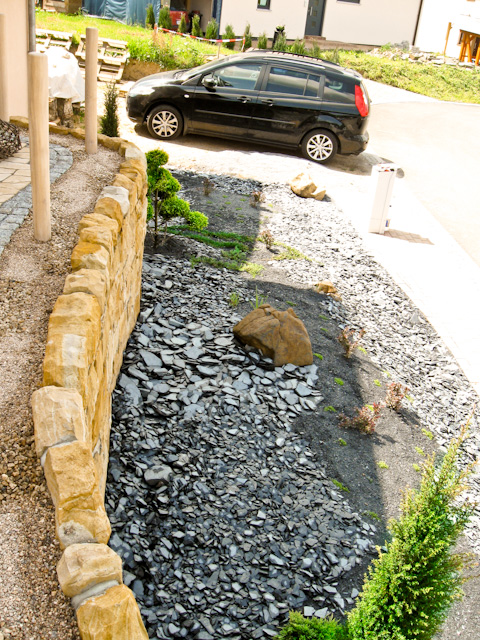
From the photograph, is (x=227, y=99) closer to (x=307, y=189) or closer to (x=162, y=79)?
(x=162, y=79)

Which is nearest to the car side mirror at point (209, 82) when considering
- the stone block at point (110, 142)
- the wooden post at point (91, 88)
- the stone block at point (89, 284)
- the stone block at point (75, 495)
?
the stone block at point (110, 142)

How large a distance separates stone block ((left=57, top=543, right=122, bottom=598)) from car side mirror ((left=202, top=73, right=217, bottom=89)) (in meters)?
12.4

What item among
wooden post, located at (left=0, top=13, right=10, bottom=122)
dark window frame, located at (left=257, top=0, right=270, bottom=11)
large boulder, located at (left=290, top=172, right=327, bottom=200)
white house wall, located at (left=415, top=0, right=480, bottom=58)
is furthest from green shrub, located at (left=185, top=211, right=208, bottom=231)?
white house wall, located at (left=415, top=0, right=480, bottom=58)

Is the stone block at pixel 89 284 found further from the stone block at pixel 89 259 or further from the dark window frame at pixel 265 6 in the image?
the dark window frame at pixel 265 6

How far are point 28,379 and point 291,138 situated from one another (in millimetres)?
11514

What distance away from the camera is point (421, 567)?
3545 mm

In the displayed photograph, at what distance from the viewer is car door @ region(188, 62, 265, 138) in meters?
13.8

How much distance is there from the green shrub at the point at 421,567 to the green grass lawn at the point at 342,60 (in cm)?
1831

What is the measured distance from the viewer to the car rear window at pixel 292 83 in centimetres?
1398

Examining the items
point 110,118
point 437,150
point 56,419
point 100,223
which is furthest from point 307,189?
point 56,419

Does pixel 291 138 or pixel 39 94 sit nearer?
pixel 39 94

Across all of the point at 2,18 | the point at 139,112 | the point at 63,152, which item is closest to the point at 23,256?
the point at 63,152

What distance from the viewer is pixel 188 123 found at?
1398cm

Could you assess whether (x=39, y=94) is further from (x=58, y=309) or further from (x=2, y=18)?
(x=2, y=18)
